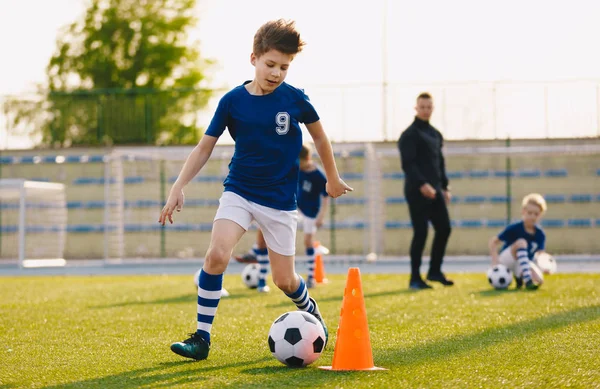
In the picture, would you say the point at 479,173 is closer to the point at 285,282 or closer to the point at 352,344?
the point at 285,282

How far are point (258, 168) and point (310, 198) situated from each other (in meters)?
5.79

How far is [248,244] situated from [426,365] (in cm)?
1553

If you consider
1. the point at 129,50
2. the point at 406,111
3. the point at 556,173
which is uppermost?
the point at 129,50

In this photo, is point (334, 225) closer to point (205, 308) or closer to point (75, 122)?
point (75, 122)

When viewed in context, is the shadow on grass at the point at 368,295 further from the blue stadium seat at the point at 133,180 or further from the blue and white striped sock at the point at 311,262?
the blue stadium seat at the point at 133,180

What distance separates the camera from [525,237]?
10305 millimetres

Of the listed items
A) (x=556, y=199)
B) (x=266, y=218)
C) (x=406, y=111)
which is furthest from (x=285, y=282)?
(x=406, y=111)

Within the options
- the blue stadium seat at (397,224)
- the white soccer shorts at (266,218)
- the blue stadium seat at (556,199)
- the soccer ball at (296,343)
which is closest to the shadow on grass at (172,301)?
the white soccer shorts at (266,218)

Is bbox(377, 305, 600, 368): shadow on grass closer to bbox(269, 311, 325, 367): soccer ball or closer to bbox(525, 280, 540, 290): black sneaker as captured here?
bbox(269, 311, 325, 367): soccer ball

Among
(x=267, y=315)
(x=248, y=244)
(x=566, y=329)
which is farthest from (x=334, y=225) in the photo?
(x=566, y=329)

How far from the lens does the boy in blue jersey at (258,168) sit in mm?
5051

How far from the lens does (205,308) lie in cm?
513

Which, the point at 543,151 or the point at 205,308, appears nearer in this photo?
the point at 205,308

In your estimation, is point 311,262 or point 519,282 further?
point 311,262
